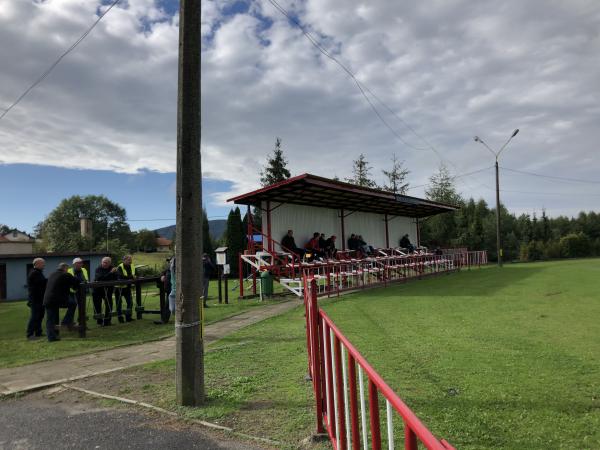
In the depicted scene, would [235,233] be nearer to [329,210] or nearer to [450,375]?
[329,210]

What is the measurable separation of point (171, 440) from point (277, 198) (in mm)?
14765

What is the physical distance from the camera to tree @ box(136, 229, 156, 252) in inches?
3546

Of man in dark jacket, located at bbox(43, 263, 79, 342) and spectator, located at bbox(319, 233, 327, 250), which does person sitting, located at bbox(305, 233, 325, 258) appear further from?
man in dark jacket, located at bbox(43, 263, 79, 342)

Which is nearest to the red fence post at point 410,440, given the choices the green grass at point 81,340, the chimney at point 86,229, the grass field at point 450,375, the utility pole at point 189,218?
the grass field at point 450,375

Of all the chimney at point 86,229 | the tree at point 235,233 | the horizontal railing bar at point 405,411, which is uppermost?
the chimney at point 86,229

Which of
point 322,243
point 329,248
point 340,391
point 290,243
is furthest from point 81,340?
point 329,248

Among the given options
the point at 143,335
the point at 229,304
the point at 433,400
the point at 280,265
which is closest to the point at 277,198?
the point at 280,265

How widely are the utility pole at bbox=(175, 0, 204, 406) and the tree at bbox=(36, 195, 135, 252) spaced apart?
2620 inches

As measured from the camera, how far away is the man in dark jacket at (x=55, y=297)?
8734 mm

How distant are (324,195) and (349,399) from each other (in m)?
16.5

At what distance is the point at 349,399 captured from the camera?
2.99 metres

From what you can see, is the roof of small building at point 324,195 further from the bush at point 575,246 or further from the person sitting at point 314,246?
the bush at point 575,246

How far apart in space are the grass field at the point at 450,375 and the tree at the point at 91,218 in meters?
65.1

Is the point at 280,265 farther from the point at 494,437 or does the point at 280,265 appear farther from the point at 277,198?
the point at 494,437
